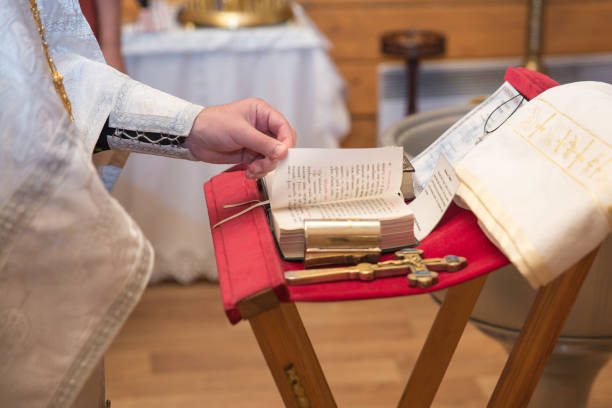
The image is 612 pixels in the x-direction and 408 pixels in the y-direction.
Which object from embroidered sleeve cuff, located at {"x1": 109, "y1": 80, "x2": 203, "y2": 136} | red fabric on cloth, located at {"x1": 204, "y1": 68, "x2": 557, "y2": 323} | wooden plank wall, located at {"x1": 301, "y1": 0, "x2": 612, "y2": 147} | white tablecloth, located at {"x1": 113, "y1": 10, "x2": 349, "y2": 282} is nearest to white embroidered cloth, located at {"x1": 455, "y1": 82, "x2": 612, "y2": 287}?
red fabric on cloth, located at {"x1": 204, "y1": 68, "x2": 557, "y2": 323}

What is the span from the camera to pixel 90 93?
91 centimetres

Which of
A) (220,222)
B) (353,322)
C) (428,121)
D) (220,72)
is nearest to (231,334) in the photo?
(353,322)

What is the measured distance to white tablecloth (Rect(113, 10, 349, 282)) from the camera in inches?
88.5

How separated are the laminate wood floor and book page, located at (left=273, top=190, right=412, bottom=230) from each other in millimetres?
1020

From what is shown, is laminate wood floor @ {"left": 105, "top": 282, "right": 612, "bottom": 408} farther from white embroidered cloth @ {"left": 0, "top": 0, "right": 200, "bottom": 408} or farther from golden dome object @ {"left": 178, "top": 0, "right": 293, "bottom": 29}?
white embroidered cloth @ {"left": 0, "top": 0, "right": 200, "bottom": 408}

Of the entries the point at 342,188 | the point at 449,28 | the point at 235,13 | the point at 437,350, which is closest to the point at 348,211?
the point at 342,188

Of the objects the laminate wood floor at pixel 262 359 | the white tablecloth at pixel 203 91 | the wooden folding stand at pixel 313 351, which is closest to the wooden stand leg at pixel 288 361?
the wooden folding stand at pixel 313 351

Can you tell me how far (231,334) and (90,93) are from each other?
4.23 ft

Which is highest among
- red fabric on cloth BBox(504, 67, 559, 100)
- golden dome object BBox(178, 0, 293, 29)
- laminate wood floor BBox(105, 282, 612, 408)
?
red fabric on cloth BBox(504, 67, 559, 100)

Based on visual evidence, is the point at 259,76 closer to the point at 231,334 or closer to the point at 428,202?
the point at 231,334

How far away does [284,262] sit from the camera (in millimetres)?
754

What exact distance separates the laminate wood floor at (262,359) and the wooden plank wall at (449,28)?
1.12m

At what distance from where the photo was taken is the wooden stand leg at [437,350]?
0.96 metres

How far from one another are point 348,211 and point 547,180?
22 centimetres
